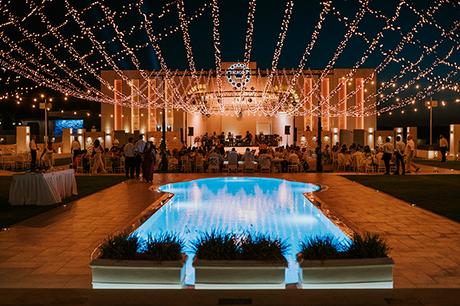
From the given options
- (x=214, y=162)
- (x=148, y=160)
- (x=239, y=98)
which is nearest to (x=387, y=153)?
(x=214, y=162)

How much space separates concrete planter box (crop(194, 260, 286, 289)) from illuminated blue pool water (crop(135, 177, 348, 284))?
38.8 inches

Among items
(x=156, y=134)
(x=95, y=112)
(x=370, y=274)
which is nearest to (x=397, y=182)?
(x=370, y=274)

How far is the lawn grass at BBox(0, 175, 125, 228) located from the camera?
31.5 feet

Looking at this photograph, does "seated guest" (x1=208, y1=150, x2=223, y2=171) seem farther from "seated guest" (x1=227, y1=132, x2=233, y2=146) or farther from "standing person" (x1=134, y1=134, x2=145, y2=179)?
"seated guest" (x1=227, y1=132, x2=233, y2=146)

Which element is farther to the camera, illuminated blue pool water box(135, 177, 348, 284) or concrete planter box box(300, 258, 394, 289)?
illuminated blue pool water box(135, 177, 348, 284)

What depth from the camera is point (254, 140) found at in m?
36.4

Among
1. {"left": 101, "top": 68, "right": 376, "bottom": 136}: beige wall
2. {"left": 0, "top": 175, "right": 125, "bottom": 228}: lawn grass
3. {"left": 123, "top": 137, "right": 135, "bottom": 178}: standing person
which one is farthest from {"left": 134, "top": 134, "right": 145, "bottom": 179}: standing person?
{"left": 101, "top": 68, "right": 376, "bottom": 136}: beige wall

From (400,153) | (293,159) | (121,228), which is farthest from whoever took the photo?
(293,159)

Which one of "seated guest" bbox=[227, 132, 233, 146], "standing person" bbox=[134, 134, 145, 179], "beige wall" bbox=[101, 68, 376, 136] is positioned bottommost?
"standing person" bbox=[134, 134, 145, 179]

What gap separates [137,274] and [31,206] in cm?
697

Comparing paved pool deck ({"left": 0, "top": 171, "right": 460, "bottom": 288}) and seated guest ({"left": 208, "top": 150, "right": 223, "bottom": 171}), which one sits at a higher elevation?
seated guest ({"left": 208, "top": 150, "right": 223, "bottom": 171})

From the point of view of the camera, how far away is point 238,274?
15.7 ft

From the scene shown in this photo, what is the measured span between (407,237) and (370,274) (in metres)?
3.21

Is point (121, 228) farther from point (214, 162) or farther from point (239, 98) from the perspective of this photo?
point (239, 98)
